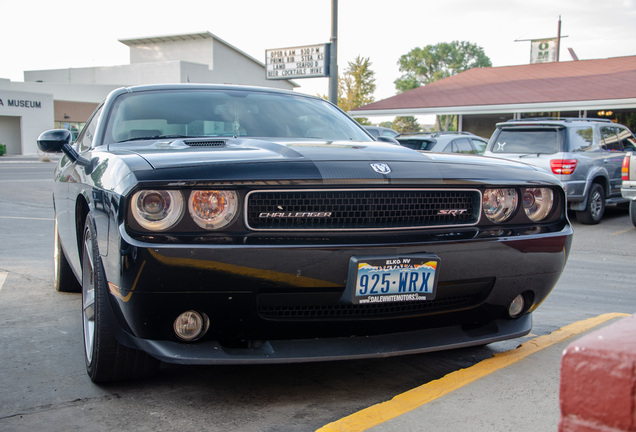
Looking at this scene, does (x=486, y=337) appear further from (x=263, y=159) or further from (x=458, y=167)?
(x=263, y=159)

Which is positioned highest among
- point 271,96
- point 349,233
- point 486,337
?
point 271,96

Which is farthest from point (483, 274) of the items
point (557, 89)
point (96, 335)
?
point (557, 89)

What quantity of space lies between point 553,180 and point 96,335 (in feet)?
7.24

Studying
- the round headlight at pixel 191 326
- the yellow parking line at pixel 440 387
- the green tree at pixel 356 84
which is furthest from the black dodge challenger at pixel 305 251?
the green tree at pixel 356 84

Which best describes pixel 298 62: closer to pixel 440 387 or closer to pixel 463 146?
pixel 463 146

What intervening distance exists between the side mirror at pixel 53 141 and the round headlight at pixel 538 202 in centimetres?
257

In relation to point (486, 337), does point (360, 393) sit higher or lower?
lower

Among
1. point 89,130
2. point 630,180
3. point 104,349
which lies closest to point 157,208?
point 104,349

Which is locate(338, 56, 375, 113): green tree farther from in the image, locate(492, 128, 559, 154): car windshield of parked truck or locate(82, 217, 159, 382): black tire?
locate(82, 217, 159, 382): black tire

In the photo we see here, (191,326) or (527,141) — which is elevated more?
(527,141)

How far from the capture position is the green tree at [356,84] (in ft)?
148

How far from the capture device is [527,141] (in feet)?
34.8

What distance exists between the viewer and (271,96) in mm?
4281

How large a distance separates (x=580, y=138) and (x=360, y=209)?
8.90 meters
